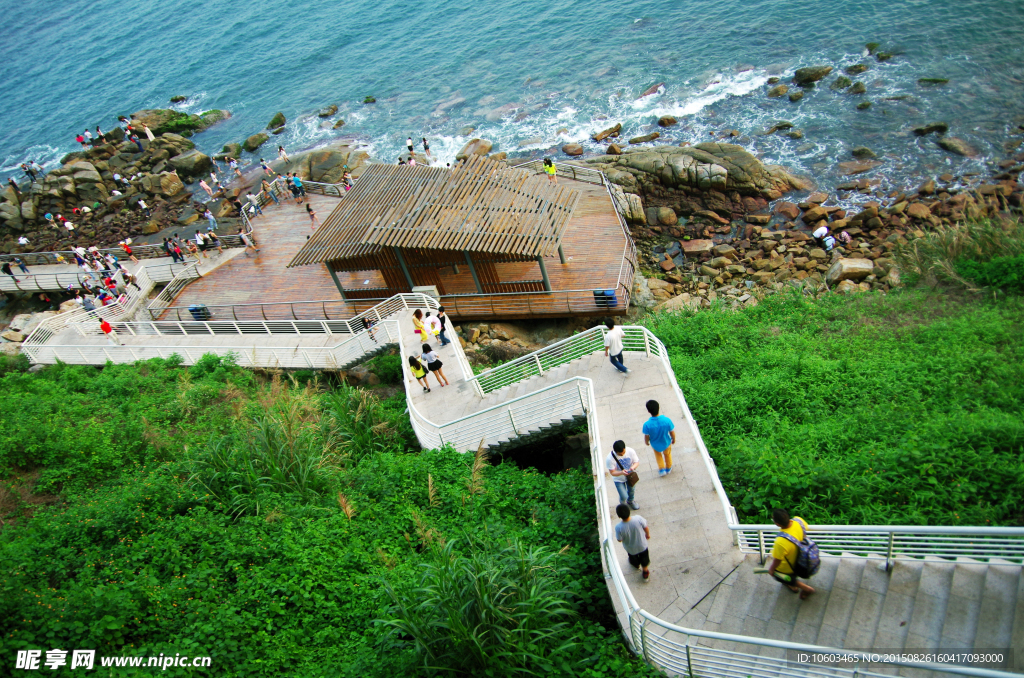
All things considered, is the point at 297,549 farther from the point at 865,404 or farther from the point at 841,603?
the point at 865,404

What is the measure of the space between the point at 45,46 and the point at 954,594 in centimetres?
10832

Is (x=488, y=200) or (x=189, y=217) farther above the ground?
(x=488, y=200)

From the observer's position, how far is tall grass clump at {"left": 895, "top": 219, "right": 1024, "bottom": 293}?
1520cm

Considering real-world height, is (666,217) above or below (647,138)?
below

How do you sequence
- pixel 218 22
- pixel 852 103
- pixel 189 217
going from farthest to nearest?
pixel 218 22
pixel 189 217
pixel 852 103

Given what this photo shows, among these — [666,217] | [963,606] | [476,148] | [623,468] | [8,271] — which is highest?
[623,468]

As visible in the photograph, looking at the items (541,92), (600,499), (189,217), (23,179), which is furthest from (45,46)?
(600,499)

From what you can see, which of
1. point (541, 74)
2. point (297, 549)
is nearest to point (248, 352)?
point (297, 549)

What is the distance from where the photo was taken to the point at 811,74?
116ft

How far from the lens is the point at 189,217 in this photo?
3909 centimetres

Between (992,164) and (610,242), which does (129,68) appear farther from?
(992,164)

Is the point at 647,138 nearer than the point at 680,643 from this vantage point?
No

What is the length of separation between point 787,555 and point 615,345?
593cm

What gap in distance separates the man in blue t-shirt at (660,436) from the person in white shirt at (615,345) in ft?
9.38
